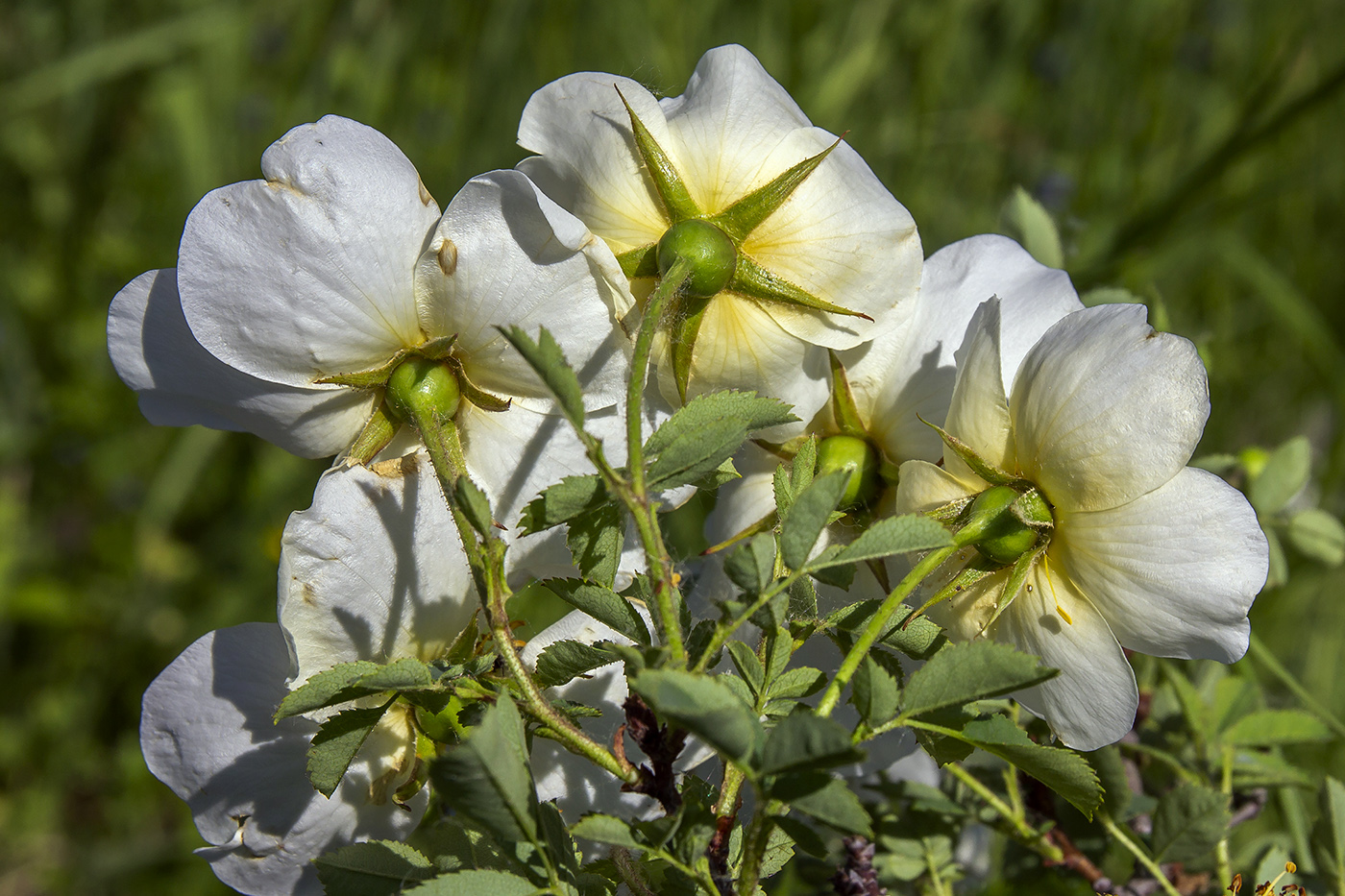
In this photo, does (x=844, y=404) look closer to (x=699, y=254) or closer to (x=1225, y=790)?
(x=699, y=254)

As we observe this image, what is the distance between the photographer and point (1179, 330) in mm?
2221

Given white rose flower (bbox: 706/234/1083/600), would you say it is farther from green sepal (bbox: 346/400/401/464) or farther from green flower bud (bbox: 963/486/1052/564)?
green sepal (bbox: 346/400/401/464)

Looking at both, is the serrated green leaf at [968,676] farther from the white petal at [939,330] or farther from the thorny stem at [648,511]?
the white petal at [939,330]

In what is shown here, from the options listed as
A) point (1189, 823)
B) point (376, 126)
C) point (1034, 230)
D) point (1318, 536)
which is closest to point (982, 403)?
point (1189, 823)

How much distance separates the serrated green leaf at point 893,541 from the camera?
507 millimetres

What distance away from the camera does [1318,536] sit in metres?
1.03

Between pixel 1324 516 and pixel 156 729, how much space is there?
3.51ft

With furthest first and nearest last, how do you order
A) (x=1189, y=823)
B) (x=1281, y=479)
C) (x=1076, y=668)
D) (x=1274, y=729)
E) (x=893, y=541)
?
(x=1281, y=479) → (x=1274, y=729) → (x=1189, y=823) → (x=1076, y=668) → (x=893, y=541)

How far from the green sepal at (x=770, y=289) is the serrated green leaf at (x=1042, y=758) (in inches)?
11.4

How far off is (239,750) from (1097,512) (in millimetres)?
574

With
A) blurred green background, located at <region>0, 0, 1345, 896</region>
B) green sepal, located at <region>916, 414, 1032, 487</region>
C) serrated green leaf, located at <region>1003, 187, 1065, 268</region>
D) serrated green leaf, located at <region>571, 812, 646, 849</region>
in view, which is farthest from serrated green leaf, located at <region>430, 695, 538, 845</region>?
blurred green background, located at <region>0, 0, 1345, 896</region>

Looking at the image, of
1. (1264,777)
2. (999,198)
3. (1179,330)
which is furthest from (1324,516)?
(999,198)

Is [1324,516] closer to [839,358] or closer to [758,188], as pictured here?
[839,358]

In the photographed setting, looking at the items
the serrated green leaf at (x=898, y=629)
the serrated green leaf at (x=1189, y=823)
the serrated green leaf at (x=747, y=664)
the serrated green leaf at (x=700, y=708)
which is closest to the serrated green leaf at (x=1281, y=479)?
the serrated green leaf at (x=1189, y=823)
